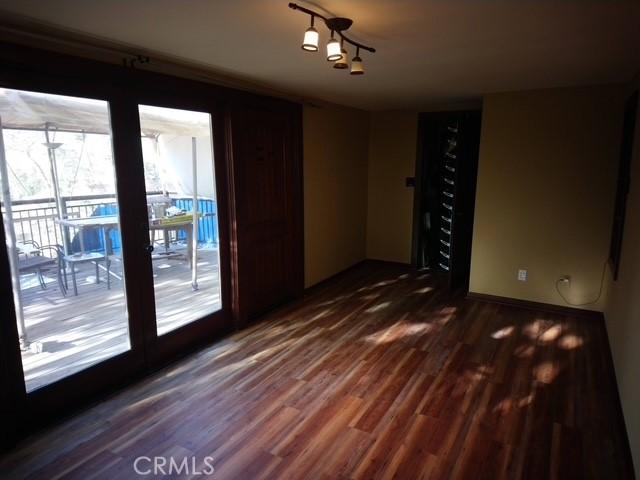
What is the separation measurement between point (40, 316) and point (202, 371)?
3.66 feet

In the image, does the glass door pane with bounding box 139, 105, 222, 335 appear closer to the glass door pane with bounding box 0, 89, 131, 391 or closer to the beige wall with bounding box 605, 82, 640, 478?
the glass door pane with bounding box 0, 89, 131, 391

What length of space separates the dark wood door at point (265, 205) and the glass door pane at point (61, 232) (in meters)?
1.09

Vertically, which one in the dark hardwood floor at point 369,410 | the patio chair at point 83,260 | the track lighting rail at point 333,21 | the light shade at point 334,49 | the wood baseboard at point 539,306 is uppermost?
the track lighting rail at point 333,21

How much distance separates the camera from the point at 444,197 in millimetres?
5863

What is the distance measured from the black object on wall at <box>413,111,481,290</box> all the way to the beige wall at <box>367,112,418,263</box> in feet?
0.43

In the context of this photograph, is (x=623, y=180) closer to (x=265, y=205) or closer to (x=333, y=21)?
(x=333, y=21)

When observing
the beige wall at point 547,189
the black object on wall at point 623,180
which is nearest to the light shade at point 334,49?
the black object on wall at point 623,180

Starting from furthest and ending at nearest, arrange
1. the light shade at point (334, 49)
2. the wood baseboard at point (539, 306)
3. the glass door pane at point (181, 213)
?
the wood baseboard at point (539, 306)
the glass door pane at point (181, 213)
the light shade at point (334, 49)

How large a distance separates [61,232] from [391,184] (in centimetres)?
430

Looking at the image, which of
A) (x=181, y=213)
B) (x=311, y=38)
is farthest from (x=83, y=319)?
(x=311, y=38)

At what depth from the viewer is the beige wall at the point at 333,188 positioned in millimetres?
4633

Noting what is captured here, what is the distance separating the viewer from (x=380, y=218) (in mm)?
6016

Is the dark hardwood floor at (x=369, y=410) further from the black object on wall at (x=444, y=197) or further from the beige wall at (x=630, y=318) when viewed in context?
the black object on wall at (x=444, y=197)

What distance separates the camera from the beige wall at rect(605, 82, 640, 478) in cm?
206
